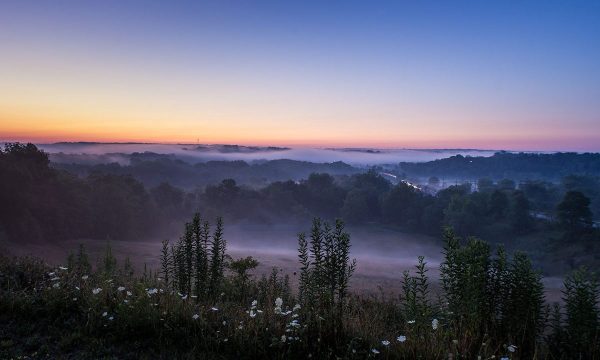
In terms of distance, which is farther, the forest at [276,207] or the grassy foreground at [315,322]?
the forest at [276,207]

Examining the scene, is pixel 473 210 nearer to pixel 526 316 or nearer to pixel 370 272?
pixel 370 272

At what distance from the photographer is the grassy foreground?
5.21 meters

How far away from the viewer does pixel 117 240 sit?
214 feet

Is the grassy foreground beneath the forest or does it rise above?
above

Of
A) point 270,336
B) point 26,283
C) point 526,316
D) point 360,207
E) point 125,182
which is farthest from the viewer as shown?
Result: point 360,207

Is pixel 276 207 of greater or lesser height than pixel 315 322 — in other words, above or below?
below

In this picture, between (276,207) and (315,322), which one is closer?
(315,322)

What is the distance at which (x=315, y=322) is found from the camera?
5.61 m

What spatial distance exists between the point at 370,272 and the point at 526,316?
168 feet

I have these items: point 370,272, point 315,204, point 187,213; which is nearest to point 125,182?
point 187,213

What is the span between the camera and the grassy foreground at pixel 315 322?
5211mm

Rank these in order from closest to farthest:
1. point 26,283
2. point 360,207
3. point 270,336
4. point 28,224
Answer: point 270,336 < point 26,283 < point 28,224 < point 360,207

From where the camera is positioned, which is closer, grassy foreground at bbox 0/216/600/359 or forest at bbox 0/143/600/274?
grassy foreground at bbox 0/216/600/359

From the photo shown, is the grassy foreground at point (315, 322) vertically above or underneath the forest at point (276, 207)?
above
